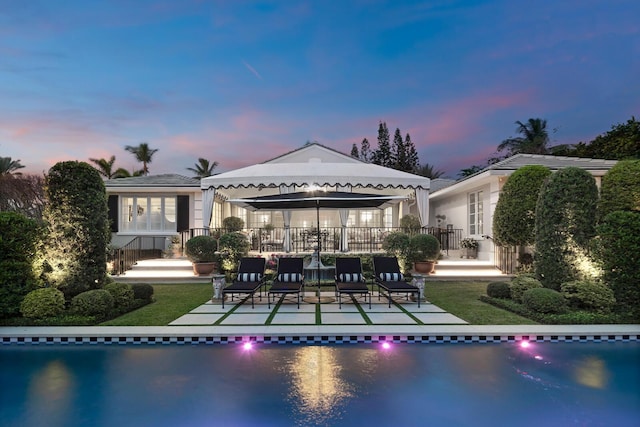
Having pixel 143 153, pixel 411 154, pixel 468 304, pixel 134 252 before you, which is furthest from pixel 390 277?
pixel 143 153

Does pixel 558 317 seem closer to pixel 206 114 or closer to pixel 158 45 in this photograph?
pixel 158 45

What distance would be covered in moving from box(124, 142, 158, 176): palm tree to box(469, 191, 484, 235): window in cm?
4208

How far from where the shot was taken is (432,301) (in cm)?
951

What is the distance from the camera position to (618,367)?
5629mm

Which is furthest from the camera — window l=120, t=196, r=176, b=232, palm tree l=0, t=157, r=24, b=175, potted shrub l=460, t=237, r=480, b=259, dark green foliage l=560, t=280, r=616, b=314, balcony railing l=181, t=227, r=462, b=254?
palm tree l=0, t=157, r=24, b=175

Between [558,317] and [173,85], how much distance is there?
17767 mm

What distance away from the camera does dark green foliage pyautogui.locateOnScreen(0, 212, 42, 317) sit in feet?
23.8

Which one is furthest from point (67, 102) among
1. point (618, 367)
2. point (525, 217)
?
point (618, 367)

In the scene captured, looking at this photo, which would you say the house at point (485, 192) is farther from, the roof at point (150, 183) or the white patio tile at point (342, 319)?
the roof at point (150, 183)

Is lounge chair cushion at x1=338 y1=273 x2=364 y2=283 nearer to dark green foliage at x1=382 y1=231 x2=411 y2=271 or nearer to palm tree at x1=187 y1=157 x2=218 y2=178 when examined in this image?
dark green foliage at x1=382 y1=231 x2=411 y2=271

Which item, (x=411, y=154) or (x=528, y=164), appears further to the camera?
(x=411, y=154)

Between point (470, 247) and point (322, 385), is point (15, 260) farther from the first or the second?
point (470, 247)

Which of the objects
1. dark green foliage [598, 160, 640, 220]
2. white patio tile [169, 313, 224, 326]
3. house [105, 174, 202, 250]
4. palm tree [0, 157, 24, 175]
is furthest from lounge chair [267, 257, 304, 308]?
palm tree [0, 157, 24, 175]

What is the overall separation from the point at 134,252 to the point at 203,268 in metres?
5.00
